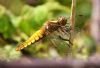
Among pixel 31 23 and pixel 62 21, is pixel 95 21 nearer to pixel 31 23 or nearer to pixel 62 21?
pixel 31 23

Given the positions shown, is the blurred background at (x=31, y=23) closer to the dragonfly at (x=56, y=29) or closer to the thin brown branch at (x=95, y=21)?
the thin brown branch at (x=95, y=21)

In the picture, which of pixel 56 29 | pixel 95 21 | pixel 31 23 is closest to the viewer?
pixel 56 29

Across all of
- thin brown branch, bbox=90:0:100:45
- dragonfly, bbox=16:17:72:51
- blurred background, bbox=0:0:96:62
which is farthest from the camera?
thin brown branch, bbox=90:0:100:45

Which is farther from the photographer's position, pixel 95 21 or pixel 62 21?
pixel 95 21

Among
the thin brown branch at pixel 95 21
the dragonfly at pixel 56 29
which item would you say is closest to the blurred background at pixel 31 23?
the thin brown branch at pixel 95 21

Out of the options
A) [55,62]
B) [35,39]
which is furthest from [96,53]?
[35,39]

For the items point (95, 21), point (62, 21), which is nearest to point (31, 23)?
point (95, 21)

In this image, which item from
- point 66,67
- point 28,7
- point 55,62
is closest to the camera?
point 66,67

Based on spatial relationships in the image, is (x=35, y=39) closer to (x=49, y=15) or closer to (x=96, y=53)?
(x=96, y=53)

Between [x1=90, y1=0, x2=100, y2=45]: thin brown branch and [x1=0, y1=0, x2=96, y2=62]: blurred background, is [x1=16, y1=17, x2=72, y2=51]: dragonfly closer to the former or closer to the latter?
[x1=0, y1=0, x2=96, y2=62]: blurred background

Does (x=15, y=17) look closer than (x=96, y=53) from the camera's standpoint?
No

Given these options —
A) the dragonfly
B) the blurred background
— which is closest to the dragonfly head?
the dragonfly
